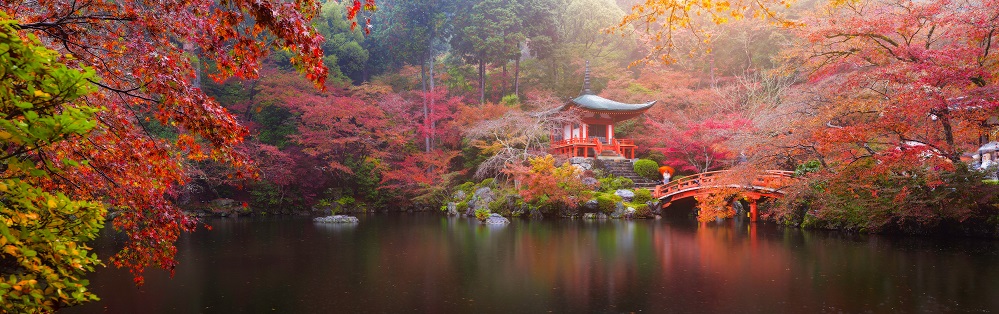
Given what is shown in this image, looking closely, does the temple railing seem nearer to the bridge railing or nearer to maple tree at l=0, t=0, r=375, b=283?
the bridge railing

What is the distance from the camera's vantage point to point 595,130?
21844 millimetres

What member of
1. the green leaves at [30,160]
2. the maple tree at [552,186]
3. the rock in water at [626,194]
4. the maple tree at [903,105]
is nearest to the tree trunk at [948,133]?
the maple tree at [903,105]

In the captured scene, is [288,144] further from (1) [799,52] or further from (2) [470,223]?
(1) [799,52]

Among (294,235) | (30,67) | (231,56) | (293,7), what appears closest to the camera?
(30,67)

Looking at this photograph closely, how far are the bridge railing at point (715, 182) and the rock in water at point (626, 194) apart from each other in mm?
649

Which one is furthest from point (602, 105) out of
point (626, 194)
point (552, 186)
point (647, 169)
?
point (552, 186)

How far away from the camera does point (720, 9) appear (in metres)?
3.37

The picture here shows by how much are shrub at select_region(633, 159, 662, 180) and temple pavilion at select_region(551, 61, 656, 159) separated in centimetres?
119

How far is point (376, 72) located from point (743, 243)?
742 inches

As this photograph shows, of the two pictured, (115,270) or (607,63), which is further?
(607,63)

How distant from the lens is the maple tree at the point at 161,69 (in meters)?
2.78

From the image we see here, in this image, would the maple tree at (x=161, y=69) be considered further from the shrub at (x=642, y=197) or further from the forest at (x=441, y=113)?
the shrub at (x=642, y=197)

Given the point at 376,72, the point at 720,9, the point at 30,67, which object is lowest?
the point at 30,67

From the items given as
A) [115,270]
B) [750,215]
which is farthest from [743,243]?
[115,270]
